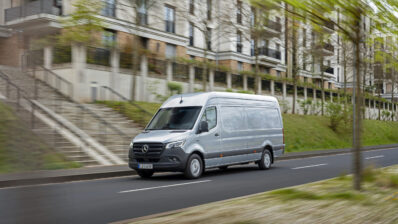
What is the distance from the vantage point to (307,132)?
3072 cm

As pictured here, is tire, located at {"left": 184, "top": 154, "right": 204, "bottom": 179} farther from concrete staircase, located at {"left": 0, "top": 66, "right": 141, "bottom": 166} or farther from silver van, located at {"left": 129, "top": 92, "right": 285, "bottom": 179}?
concrete staircase, located at {"left": 0, "top": 66, "right": 141, "bottom": 166}

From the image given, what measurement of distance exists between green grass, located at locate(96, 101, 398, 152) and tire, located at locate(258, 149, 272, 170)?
6798 millimetres

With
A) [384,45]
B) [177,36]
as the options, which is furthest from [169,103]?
[177,36]

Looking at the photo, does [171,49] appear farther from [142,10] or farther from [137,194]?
[137,194]

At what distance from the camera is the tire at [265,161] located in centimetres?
1503

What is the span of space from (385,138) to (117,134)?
105 ft

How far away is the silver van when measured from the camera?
11.9m

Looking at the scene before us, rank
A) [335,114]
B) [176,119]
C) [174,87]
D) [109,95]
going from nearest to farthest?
[176,119] → [109,95] → [174,87] → [335,114]

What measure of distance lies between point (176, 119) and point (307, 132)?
19543 millimetres

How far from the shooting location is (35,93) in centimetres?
282

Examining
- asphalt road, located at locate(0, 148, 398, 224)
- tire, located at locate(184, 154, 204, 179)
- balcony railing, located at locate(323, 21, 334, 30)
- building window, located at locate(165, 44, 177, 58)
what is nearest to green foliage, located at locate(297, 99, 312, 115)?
building window, located at locate(165, 44, 177, 58)

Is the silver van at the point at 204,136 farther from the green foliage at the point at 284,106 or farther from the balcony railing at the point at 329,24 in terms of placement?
the green foliage at the point at 284,106

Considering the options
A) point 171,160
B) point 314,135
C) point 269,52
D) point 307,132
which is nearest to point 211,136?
point 171,160

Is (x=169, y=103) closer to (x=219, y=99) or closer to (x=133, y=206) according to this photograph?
(x=219, y=99)
